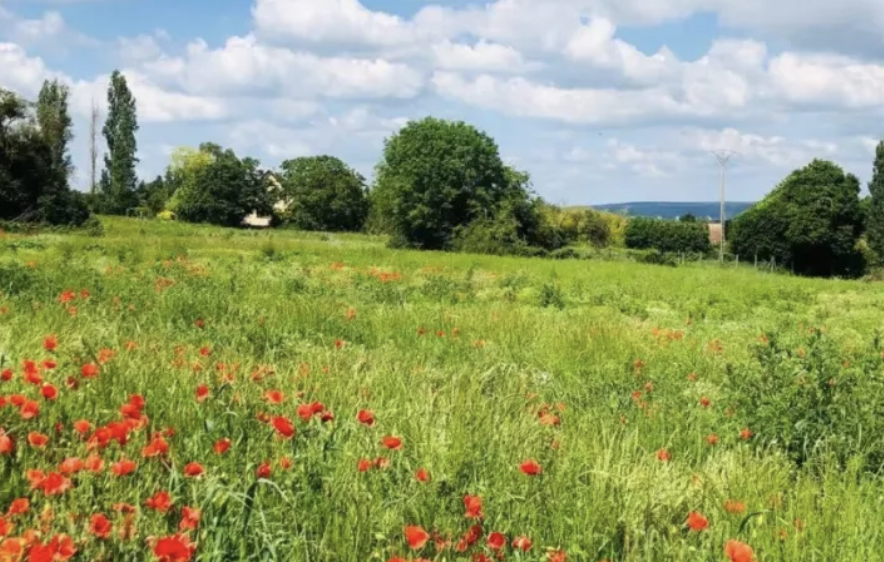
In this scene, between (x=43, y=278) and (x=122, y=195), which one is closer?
(x=43, y=278)

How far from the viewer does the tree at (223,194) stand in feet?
239

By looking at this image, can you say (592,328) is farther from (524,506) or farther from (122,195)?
(122,195)

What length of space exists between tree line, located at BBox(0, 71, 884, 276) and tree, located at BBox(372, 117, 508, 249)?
3.9 inches

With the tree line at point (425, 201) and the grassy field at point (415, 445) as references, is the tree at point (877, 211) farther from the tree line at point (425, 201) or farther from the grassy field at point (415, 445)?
the grassy field at point (415, 445)

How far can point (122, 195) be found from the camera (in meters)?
73.7

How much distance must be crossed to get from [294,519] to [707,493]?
202 centimetres

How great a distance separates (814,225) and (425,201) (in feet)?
87.3

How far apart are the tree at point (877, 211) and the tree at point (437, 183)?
25.5m

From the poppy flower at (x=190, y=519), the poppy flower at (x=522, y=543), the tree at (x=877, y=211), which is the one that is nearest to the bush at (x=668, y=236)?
the tree at (x=877, y=211)

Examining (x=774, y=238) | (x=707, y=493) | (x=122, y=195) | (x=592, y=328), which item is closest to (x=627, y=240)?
(x=774, y=238)

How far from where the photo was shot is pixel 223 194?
240 feet

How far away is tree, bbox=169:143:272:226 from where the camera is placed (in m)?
72.8

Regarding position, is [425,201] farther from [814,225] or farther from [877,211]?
[877,211]

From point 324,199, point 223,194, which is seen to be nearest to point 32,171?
point 223,194
